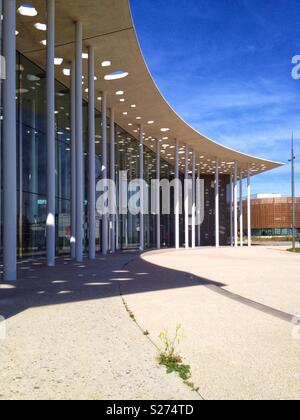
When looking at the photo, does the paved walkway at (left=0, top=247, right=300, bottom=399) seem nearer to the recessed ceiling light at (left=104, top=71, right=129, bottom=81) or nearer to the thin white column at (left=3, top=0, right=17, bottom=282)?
the thin white column at (left=3, top=0, right=17, bottom=282)

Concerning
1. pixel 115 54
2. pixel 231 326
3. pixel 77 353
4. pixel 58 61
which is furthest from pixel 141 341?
pixel 58 61

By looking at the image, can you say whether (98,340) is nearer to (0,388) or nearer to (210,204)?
(0,388)

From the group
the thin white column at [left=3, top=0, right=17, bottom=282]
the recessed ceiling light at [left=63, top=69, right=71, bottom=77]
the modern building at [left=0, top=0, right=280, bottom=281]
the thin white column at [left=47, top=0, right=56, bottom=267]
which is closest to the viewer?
the thin white column at [left=3, top=0, right=17, bottom=282]

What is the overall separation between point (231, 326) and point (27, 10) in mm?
13441

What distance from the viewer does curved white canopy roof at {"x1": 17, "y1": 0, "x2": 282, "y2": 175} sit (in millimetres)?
16359

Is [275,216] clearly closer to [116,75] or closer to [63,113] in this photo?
[63,113]

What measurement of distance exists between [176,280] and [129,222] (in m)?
22.0

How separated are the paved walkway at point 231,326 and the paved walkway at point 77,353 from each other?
1.23ft

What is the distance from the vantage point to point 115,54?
20125mm

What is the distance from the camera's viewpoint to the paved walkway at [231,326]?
406cm

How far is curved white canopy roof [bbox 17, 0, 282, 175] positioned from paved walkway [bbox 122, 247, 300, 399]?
31.4 feet

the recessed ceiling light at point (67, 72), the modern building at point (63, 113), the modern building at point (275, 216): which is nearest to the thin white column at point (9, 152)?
the modern building at point (63, 113)

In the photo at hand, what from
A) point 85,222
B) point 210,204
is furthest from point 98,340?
point 210,204
